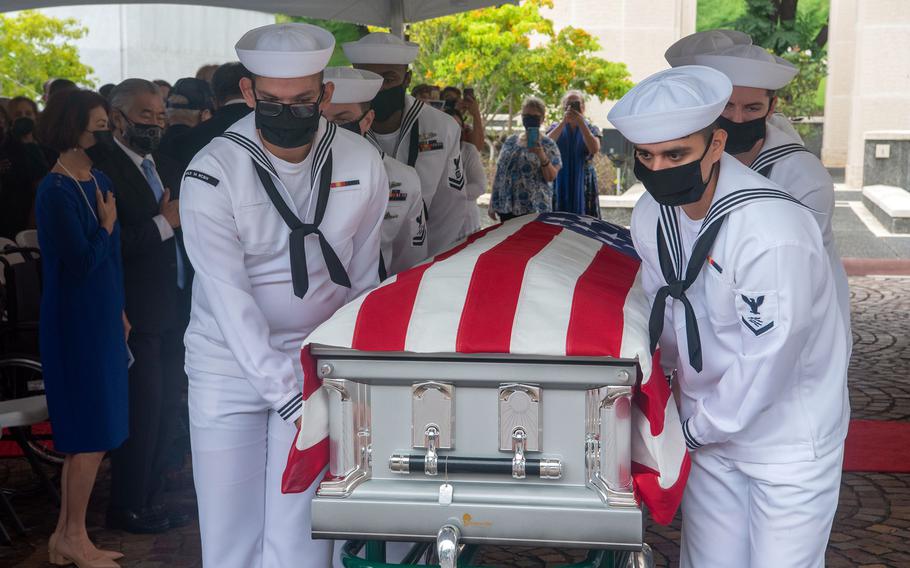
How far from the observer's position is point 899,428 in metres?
5.95

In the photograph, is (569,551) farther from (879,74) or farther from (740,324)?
(879,74)

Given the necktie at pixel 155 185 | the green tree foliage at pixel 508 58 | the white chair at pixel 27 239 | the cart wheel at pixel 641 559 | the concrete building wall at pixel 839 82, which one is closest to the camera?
the cart wheel at pixel 641 559

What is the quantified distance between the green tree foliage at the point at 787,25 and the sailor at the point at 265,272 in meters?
26.4

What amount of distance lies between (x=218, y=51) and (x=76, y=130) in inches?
994

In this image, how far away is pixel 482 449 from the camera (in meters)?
2.62

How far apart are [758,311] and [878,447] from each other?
137 inches

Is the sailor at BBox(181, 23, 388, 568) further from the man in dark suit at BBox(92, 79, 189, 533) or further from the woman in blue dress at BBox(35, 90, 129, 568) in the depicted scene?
the man in dark suit at BBox(92, 79, 189, 533)

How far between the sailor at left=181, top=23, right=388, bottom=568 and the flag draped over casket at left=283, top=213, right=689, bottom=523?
30 centimetres

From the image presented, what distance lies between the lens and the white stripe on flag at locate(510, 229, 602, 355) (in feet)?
8.22

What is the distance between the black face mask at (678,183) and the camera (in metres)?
2.56

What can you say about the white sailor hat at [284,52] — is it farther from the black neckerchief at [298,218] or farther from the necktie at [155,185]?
the necktie at [155,185]

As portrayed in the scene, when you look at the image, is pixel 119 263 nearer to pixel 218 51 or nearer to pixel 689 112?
pixel 689 112

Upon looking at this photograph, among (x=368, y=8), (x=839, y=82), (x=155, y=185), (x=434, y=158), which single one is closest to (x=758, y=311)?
(x=434, y=158)

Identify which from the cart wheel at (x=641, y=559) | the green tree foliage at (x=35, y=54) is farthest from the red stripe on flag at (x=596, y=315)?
the green tree foliage at (x=35, y=54)
